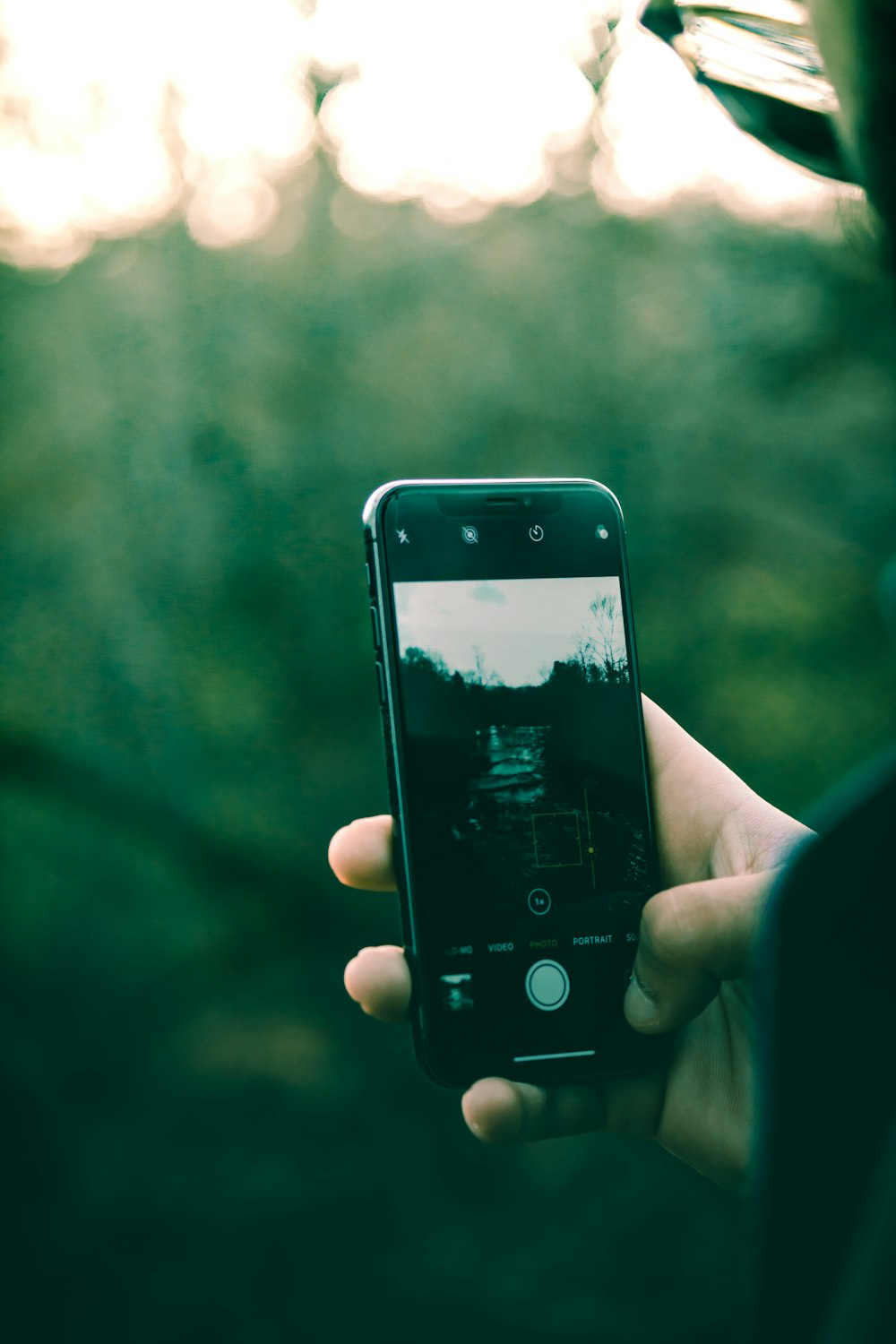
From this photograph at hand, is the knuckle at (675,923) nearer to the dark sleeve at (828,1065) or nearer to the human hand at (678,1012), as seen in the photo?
the human hand at (678,1012)

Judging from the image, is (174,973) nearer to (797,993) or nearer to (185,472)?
(185,472)

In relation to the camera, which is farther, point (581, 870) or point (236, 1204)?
point (236, 1204)

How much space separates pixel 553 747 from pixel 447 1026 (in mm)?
257

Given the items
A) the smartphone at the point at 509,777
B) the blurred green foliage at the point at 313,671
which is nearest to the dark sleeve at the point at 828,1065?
the smartphone at the point at 509,777

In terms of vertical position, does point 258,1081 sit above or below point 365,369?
below

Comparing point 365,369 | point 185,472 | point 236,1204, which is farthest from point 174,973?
point 365,369

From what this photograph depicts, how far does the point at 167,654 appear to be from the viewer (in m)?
2.69

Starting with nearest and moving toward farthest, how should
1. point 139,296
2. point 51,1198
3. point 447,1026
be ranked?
point 447,1026
point 139,296
point 51,1198

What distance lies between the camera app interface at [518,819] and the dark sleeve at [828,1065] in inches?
19.5

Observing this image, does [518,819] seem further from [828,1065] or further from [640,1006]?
[828,1065]

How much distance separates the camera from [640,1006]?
2.78 feet

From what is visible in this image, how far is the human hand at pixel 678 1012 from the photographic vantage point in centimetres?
80

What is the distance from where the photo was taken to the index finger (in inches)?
34.8

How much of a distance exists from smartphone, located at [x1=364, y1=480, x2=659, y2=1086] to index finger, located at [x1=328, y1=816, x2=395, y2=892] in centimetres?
2
